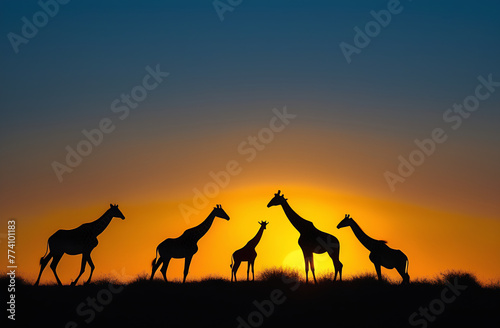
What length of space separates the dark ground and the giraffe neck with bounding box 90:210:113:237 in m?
2.89

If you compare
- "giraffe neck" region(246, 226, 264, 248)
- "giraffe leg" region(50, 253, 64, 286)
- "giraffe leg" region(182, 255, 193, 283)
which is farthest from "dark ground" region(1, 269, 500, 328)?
"giraffe neck" region(246, 226, 264, 248)

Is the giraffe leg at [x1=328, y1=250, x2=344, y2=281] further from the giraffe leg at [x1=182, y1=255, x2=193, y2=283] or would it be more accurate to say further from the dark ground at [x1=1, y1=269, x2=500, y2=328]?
the giraffe leg at [x1=182, y1=255, x2=193, y2=283]

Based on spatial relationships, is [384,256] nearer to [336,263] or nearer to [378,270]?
[378,270]

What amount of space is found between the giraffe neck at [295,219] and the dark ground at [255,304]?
2.59 m

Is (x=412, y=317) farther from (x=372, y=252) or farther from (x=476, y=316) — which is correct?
(x=372, y=252)

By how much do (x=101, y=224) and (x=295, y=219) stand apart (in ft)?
26.5

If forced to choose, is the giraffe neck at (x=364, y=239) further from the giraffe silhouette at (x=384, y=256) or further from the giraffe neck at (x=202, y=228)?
the giraffe neck at (x=202, y=228)

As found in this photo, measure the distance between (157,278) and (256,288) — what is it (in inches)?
168

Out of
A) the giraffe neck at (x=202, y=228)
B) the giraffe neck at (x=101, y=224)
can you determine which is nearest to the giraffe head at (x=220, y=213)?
the giraffe neck at (x=202, y=228)

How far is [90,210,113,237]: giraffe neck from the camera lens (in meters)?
26.3

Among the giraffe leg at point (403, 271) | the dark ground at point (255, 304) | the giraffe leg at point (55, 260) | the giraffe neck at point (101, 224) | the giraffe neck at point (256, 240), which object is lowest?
the dark ground at point (255, 304)

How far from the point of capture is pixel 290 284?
2431cm

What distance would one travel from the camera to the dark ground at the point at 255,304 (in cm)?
1961

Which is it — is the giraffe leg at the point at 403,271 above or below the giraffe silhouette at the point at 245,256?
below
